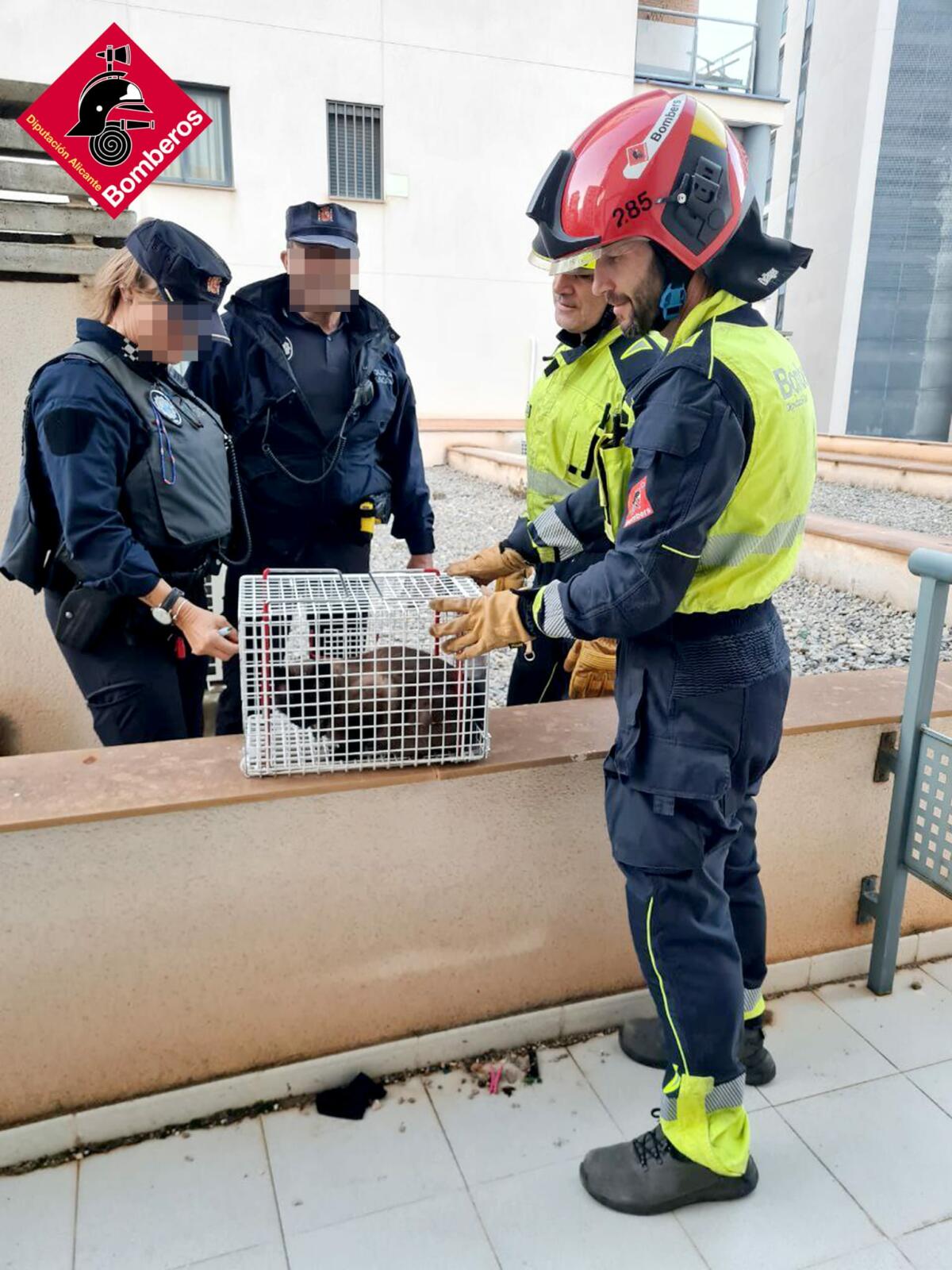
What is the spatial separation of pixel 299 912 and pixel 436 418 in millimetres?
11895

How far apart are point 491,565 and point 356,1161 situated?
4.22 feet

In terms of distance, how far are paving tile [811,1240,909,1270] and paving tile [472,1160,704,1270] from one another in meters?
0.23

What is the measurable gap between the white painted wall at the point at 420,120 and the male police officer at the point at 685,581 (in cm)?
1121

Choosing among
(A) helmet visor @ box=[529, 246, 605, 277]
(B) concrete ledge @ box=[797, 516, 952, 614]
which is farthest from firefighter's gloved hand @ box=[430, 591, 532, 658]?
(B) concrete ledge @ box=[797, 516, 952, 614]

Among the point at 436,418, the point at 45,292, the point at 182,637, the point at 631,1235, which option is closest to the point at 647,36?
the point at 436,418

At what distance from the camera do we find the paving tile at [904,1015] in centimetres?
204

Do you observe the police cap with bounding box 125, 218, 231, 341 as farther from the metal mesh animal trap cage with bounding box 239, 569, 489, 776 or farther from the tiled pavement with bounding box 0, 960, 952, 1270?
the tiled pavement with bounding box 0, 960, 952, 1270

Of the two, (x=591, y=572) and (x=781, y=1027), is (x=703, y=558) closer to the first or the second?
(x=591, y=572)

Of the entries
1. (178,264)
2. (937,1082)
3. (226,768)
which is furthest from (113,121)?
(937,1082)

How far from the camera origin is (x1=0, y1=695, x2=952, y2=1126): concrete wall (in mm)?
1672

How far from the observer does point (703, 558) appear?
4.66 feet

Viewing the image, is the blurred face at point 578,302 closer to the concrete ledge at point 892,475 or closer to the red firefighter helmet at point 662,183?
the red firefighter helmet at point 662,183

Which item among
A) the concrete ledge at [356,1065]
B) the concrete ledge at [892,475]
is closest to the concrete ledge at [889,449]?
the concrete ledge at [892,475]

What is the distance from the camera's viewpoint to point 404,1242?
1559 millimetres
